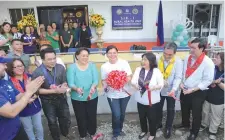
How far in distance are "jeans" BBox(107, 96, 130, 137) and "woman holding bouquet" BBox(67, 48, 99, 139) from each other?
0.90 feet

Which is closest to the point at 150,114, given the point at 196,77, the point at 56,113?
the point at 196,77

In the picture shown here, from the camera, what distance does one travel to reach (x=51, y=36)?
22.4ft

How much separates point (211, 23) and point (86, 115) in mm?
7725

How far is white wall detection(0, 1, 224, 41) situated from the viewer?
830 cm

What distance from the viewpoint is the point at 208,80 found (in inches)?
110

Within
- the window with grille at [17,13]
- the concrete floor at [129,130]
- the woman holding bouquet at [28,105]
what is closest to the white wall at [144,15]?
the window with grille at [17,13]

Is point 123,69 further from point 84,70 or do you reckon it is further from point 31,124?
point 31,124

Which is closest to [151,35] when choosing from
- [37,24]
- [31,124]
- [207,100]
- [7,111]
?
[37,24]

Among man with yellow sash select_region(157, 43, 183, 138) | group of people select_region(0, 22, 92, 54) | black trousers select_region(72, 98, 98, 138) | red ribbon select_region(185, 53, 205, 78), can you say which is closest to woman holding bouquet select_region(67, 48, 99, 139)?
black trousers select_region(72, 98, 98, 138)

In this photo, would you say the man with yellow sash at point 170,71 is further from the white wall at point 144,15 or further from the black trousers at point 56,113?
the white wall at point 144,15

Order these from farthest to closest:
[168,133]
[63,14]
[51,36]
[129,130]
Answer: [63,14], [51,36], [129,130], [168,133]

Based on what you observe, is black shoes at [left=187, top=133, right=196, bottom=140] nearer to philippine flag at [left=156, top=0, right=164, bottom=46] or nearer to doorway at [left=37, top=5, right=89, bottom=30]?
philippine flag at [left=156, top=0, right=164, bottom=46]

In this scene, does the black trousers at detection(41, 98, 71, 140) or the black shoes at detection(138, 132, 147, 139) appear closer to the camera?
the black trousers at detection(41, 98, 71, 140)

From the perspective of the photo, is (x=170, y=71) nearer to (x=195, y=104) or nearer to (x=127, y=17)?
(x=195, y=104)
